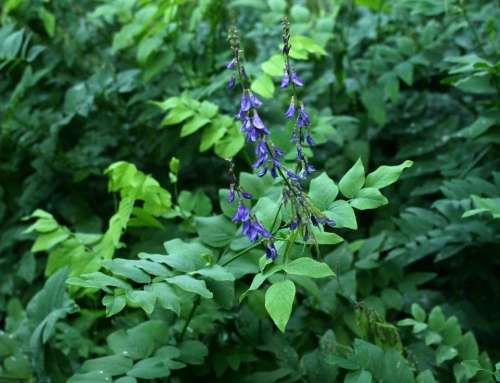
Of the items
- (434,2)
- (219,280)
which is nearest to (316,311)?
(219,280)

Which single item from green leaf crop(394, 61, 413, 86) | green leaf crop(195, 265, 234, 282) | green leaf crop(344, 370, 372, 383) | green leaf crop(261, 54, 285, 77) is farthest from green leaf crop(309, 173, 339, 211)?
green leaf crop(394, 61, 413, 86)

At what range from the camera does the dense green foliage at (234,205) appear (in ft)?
6.77

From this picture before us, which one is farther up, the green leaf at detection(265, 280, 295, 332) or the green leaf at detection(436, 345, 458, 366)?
the green leaf at detection(265, 280, 295, 332)

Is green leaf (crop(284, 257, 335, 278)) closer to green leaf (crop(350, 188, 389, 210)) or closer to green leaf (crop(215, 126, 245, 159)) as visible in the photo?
green leaf (crop(350, 188, 389, 210))

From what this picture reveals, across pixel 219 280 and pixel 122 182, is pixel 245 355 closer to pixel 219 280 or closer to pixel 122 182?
pixel 219 280

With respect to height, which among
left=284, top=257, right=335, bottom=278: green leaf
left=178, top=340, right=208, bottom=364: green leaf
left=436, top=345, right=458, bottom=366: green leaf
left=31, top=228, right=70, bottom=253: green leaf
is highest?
left=284, top=257, right=335, bottom=278: green leaf

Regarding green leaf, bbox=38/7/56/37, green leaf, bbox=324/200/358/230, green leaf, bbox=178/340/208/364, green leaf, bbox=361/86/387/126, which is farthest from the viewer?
green leaf, bbox=38/7/56/37

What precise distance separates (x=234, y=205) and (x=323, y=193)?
449mm

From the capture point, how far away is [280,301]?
5.69 feet

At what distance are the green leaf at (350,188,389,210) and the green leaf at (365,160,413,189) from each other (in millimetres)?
24

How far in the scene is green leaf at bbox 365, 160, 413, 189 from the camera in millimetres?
1864

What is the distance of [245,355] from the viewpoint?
2.35m

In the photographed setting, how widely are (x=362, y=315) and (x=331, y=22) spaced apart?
5.04ft

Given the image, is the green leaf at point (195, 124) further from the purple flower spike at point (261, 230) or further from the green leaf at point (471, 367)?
the green leaf at point (471, 367)
